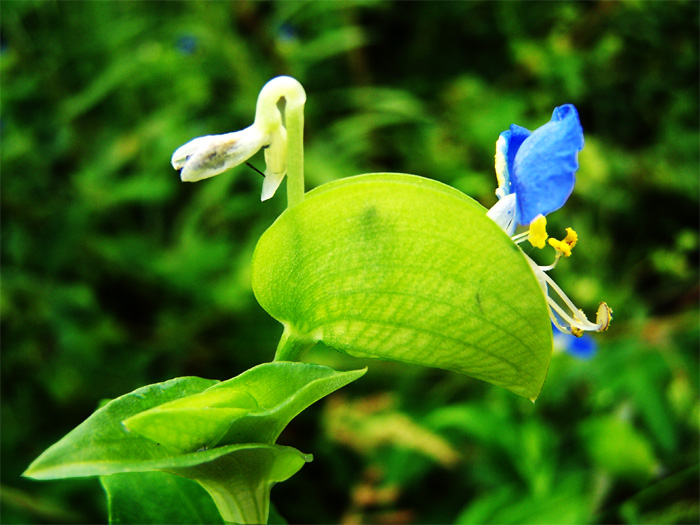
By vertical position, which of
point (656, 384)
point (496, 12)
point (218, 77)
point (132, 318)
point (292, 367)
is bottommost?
point (292, 367)

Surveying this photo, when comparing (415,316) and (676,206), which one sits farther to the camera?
(676,206)

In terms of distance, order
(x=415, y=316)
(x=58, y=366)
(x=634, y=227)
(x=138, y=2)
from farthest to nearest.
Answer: (x=138, y=2), (x=634, y=227), (x=58, y=366), (x=415, y=316)

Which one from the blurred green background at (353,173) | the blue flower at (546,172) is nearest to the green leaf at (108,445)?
the blue flower at (546,172)

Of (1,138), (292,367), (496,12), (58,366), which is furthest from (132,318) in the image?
(496,12)

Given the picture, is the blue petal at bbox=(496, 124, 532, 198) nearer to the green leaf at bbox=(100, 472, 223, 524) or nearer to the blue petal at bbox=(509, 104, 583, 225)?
the blue petal at bbox=(509, 104, 583, 225)

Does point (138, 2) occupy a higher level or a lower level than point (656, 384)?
higher

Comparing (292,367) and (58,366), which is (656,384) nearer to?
(292,367)

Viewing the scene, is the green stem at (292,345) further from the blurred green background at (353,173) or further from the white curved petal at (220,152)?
the blurred green background at (353,173)
